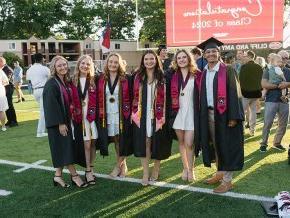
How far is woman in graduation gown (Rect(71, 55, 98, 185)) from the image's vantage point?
5539mm

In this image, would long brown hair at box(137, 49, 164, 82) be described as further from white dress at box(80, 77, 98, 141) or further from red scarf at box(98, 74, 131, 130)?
white dress at box(80, 77, 98, 141)

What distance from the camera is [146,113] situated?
557cm

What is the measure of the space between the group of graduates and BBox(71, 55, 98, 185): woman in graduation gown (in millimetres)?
13

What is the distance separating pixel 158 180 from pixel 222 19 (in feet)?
35.4

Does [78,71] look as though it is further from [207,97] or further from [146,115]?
[207,97]

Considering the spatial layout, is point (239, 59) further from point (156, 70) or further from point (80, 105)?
point (80, 105)

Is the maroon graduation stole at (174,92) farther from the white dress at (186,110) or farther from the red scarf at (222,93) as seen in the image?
the red scarf at (222,93)

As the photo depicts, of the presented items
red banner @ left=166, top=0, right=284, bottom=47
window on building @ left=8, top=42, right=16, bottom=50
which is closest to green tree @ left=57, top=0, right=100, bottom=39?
window on building @ left=8, top=42, right=16, bottom=50

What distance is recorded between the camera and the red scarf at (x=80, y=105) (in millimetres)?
5512

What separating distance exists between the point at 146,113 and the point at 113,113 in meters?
0.48

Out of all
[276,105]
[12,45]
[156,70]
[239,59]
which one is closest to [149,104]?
[156,70]

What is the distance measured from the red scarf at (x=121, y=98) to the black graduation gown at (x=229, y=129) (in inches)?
41.5

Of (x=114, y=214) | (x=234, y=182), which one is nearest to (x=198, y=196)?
(x=234, y=182)

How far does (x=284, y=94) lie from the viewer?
7.12 m
